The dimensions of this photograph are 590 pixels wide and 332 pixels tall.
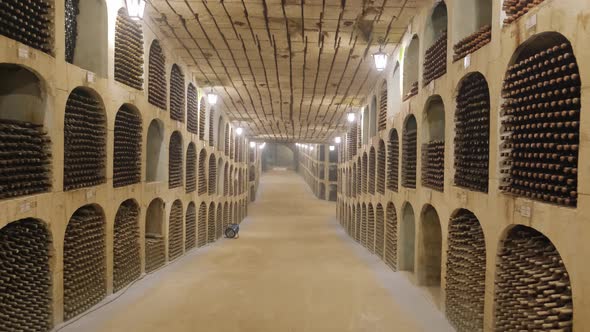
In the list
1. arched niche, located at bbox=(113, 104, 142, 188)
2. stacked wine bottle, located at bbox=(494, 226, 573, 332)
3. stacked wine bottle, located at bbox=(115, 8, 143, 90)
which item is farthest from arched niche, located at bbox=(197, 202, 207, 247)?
stacked wine bottle, located at bbox=(494, 226, 573, 332)

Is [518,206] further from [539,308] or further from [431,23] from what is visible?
[431,23]

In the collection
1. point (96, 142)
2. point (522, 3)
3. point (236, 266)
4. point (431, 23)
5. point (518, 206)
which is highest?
point (431, 23)

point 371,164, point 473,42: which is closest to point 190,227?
point 371,164

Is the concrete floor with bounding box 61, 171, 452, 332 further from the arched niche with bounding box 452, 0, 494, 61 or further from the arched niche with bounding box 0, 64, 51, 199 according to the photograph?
the arched niche with bounding box 452, 0, 494, 61

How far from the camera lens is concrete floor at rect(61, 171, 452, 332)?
19.8 ft

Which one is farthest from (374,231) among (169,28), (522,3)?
(522,3)

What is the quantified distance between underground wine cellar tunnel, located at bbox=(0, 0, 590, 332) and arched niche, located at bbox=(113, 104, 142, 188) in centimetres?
4

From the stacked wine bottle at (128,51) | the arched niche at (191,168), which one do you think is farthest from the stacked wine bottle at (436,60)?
the arched niche at (191,168)

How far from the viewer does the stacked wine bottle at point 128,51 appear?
691cm

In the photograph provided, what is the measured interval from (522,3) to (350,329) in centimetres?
442

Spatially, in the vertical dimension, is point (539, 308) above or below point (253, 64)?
below

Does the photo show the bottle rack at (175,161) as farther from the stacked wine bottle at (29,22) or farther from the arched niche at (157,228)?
the stacked wine bottle at (29,22)

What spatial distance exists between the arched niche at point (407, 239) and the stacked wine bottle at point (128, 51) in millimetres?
5730

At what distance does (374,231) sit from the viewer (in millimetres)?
11703
